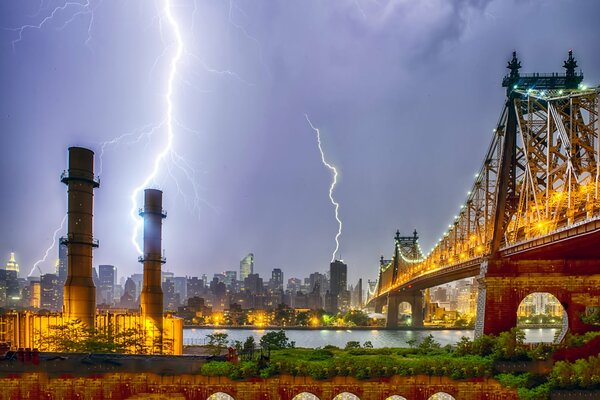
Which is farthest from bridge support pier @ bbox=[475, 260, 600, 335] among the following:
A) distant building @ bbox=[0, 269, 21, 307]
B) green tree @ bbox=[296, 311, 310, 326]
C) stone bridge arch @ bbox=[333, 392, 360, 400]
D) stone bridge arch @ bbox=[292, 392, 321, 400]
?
distant building @ bbox=[0, 269, 21, 307]

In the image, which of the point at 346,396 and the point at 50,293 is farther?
the point at 50,293

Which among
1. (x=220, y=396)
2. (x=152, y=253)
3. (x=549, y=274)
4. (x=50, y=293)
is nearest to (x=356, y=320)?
(x=152, y=253)

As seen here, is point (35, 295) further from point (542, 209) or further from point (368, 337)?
→ point (542, 209)

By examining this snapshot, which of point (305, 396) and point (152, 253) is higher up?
point (152, 253)

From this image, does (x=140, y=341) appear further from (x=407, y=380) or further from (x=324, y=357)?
(x=407, y=380)

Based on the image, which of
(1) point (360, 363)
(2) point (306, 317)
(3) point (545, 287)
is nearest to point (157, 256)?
(1) point (360, 363)

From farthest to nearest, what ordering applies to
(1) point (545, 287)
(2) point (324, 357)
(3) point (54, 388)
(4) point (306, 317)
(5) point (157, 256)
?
1. (4) point (306, 317)
2. (5) point (157, 256)
3. (1) point (545, 287)
4. (2) point (324, 357)
5. (3) point (54, 388)

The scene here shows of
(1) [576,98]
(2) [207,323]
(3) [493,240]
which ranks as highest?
(1) [576,98]

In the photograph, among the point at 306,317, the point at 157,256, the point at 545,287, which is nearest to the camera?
the point at 545,287
